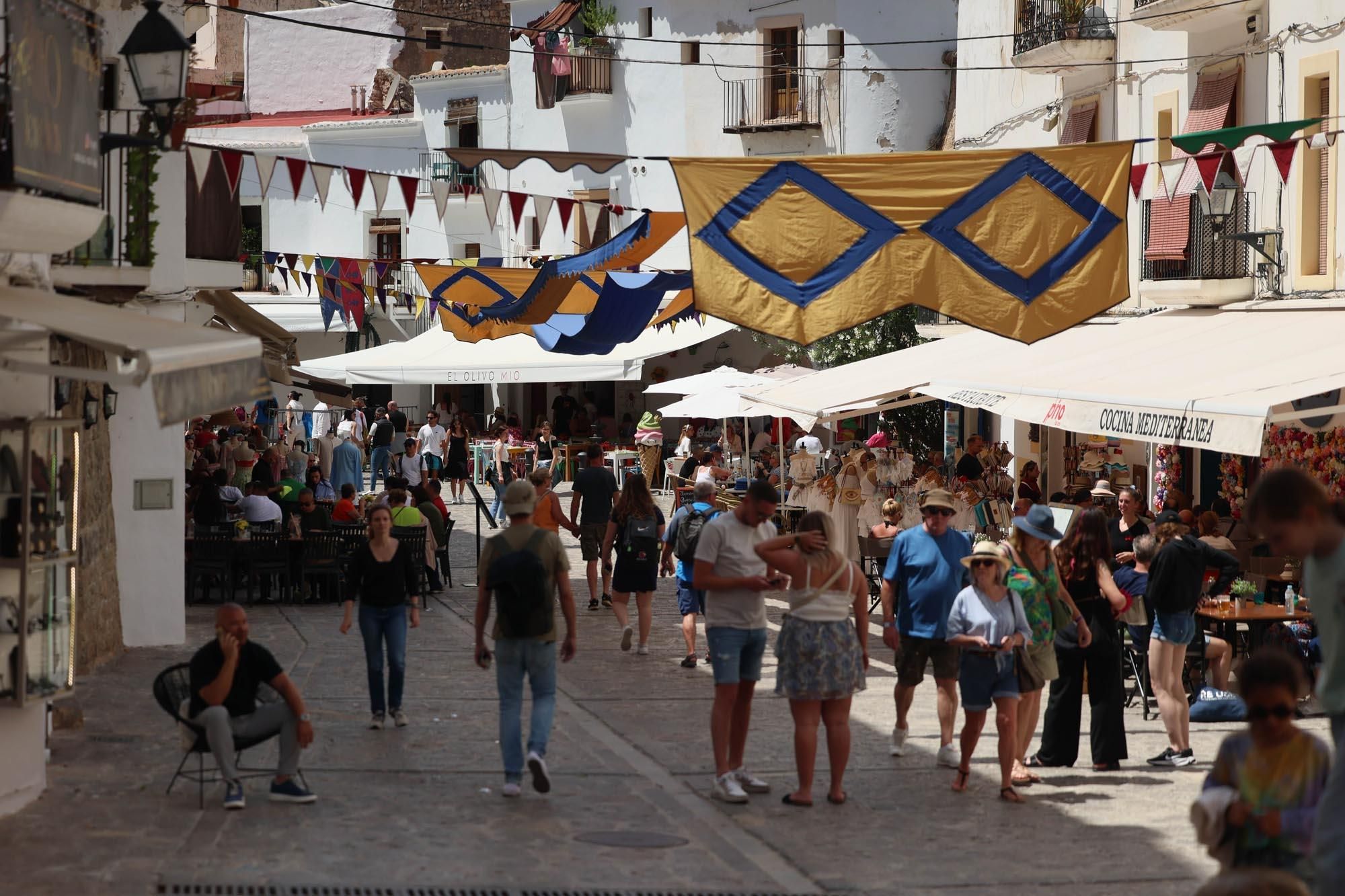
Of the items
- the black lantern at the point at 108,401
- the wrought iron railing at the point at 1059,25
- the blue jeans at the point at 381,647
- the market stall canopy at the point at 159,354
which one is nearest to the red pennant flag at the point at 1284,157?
the blue jeans at the point at 381,647

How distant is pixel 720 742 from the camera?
921 cm

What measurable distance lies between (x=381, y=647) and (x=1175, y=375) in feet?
22.6

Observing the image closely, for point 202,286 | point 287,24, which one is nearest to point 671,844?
point 202,286

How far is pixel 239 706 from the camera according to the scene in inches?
346

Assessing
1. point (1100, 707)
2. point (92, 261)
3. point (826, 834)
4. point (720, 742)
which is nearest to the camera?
point (826, 834)

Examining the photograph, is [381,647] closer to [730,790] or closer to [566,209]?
[730,790]

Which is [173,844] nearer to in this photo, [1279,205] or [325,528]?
[325,528]

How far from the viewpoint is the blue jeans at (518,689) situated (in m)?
9.12

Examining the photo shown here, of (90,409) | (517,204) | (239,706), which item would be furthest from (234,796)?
(517,204)

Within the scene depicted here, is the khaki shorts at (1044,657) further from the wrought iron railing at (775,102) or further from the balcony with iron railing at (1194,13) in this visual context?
the wrought iron railing at (775,102)

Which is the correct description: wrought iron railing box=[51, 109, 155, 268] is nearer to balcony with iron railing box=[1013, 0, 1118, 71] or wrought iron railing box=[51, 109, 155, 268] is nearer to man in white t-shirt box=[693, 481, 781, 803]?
man in white t-shirt box=[693, 481, 781, 803]

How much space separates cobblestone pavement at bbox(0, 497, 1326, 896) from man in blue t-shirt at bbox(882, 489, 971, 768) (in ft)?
1.37

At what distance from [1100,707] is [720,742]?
8.43ft

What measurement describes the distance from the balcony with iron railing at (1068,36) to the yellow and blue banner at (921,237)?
37.7 feet
